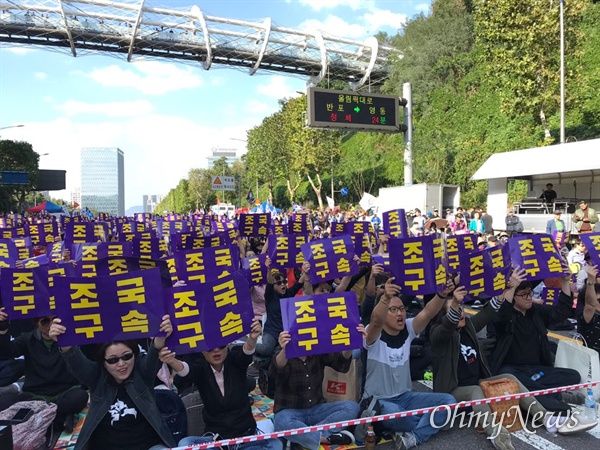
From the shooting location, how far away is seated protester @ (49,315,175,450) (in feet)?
11.3

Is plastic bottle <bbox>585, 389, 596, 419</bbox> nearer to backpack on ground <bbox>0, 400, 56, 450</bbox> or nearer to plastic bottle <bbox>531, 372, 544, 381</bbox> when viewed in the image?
plastic bottle <bbox>531, 372, 544, 381</bbox>

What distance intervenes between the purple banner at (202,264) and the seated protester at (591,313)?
13.5 feet

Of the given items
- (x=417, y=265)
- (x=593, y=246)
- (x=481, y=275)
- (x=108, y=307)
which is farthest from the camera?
(x=593, y=246)

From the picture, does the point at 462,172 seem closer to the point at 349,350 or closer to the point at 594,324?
the point at 594,324

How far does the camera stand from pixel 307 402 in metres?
4.16

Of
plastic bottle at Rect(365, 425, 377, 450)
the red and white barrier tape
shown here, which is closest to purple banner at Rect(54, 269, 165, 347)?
the red and white barrier tape

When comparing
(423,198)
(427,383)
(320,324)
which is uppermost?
(423,198)

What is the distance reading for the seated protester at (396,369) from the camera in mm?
4262

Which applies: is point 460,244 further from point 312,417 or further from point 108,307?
point 108,307

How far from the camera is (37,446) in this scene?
408 cm

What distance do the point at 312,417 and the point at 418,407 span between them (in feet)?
3.16

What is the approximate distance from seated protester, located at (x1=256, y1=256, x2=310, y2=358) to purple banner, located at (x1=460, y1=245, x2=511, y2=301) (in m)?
2.18

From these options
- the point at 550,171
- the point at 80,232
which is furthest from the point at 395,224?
the point at 550,171

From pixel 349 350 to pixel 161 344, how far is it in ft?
5.21
